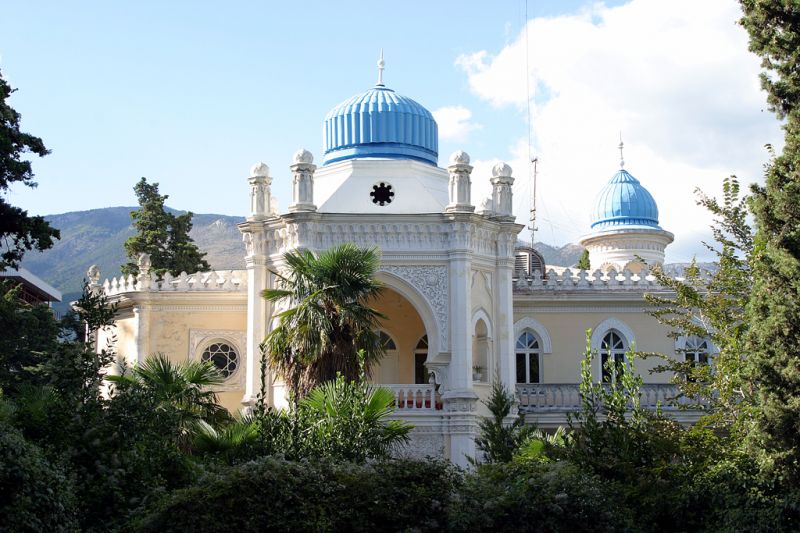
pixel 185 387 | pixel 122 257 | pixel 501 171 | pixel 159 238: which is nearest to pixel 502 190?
pixel 501 171

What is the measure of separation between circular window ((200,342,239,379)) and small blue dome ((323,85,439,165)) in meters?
5.48

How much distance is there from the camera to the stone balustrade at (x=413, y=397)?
84.8ft

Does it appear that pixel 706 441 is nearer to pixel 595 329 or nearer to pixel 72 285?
pixel 595 329

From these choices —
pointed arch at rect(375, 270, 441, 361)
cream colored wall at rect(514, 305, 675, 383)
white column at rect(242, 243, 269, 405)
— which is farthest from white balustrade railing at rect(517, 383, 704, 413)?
white column at rect(242, 243, 269, 405)

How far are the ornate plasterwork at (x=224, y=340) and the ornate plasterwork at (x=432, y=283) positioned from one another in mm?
5460

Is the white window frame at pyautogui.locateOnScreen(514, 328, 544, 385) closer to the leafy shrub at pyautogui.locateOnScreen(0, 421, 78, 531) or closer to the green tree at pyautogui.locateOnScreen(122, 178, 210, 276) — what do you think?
the green tree at pyautogui.locateOnScreen(122, 178, 210, 276)

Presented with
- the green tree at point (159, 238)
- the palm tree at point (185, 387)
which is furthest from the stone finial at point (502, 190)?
the green tree at point (159, 238)

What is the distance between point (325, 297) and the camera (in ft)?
72.6

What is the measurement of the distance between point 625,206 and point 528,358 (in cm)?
928

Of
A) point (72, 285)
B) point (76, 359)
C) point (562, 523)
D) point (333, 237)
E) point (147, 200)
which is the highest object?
point (72, 285)

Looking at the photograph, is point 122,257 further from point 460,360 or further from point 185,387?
point 185,387

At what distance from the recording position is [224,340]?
30328mm

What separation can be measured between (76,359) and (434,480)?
5.60 metres

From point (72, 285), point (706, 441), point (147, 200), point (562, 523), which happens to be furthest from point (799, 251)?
point (72, 285)
